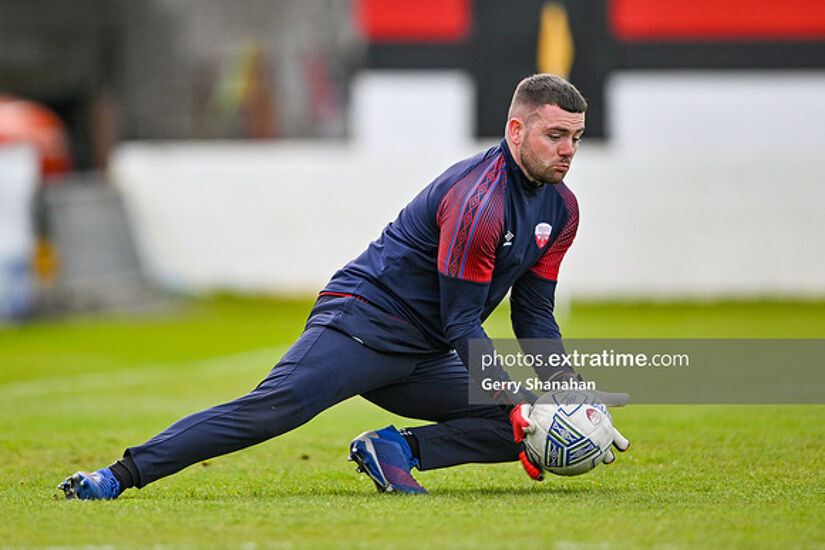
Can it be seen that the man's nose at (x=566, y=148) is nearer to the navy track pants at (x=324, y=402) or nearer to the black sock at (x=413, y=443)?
the navy track pants at (x=324, y=402)

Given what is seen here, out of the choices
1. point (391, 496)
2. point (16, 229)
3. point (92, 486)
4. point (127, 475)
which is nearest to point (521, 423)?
point (391, 496)

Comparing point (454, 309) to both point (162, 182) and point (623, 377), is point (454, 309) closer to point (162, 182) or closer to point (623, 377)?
point (623, 377)

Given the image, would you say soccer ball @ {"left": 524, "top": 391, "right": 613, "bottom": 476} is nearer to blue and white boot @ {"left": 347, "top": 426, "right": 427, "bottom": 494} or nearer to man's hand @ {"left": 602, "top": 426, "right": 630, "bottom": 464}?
man's hand @ {"left": 602, "top": 426, "right": 630, "bottom": 464}

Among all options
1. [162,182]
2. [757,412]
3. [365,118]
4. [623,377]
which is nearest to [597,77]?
[365,118]

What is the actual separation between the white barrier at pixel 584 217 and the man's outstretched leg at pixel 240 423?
18703mm

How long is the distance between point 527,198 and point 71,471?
10.7 ft

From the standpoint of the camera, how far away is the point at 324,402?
6.45 metres

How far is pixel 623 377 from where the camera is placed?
13891mm

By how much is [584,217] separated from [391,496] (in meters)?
19.3

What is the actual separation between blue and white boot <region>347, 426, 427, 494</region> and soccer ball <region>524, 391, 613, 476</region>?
694mm

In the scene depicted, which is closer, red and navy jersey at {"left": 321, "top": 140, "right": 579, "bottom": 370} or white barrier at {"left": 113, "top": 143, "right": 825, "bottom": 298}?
red and navy jersey at {"left": 321, "top": 140, "right": 579, "bottom": 370}

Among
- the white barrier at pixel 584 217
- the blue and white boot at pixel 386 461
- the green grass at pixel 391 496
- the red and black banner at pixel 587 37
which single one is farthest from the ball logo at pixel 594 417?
the white barrier at pixel 584 217

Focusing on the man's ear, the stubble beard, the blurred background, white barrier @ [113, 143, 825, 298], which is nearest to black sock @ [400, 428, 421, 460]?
the stubble beard

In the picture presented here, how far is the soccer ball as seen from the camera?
6.33 meters
